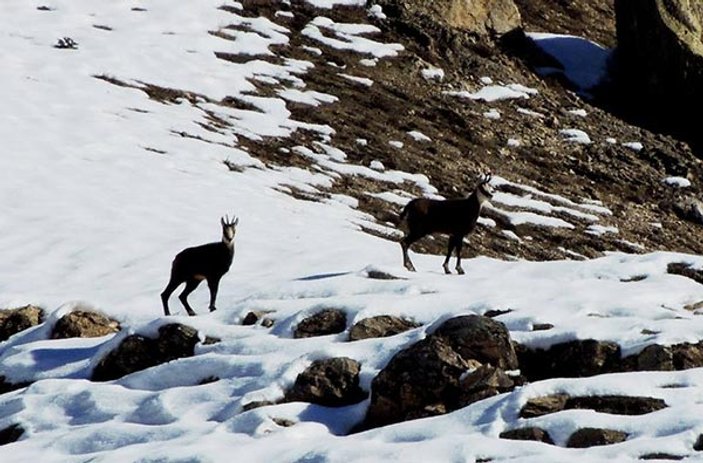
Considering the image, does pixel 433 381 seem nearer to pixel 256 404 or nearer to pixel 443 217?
pixel 256 404

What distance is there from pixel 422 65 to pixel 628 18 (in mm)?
7140

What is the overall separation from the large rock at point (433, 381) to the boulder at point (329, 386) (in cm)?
43

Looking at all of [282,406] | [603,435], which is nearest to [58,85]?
[282,406]

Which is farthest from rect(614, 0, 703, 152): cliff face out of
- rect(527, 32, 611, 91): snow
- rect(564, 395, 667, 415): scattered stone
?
rect(564, 395, 667, 415): scattered stone

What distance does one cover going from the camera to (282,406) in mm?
13023

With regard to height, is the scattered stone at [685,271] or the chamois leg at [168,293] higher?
the scattered stone at [685,271]

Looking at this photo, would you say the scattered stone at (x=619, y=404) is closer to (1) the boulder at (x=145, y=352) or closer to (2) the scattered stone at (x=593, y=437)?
(2) the scattered stone at (x=593, y=437)

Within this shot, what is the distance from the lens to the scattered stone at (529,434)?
37.8 ft

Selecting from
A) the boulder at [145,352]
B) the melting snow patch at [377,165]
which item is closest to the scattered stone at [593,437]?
the boulder at [145,352]

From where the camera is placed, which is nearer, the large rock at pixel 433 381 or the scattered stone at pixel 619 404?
the scattered stone at pixel 619 404

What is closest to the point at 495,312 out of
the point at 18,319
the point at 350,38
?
the point at 18,319

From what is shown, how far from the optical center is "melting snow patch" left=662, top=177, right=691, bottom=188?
1283 inches

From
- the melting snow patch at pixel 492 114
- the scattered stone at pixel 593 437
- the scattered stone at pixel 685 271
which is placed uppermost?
the scattered stone at pixel 593 437

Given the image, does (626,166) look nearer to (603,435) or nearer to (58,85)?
(58,85)
